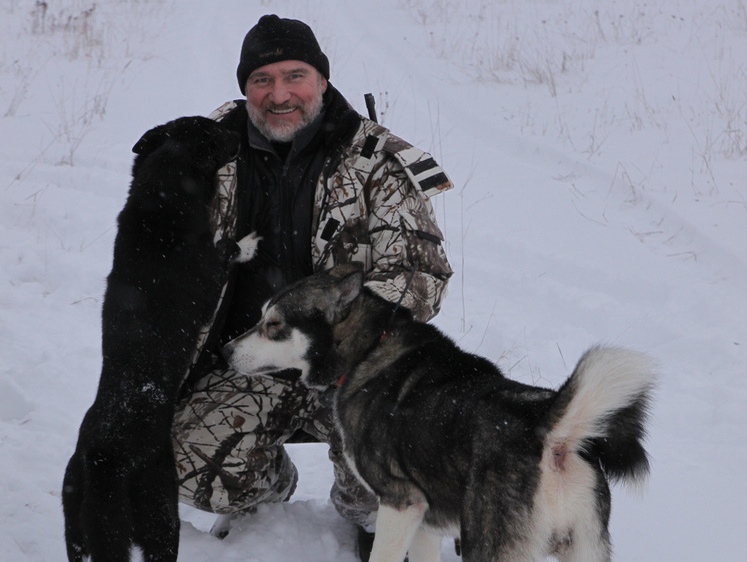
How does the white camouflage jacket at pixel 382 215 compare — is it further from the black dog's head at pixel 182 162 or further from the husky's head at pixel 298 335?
the black dog's head at pixel 182 162

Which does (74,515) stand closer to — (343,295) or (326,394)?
(326,394)

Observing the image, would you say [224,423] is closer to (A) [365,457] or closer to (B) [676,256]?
(A) [365,457]

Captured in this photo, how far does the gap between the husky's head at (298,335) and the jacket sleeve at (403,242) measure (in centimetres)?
23

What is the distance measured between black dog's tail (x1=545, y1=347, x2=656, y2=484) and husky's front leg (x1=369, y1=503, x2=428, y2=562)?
585 mm

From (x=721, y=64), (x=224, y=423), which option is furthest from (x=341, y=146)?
(x=721, y=64)

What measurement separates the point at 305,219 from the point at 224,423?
36.6 inches

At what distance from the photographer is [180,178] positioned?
10.6 ft

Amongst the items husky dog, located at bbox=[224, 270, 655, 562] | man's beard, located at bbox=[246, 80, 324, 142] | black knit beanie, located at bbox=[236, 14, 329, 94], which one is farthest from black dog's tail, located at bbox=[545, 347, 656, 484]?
black knit beanie, located at bbox=[236, 14, 329, 94]

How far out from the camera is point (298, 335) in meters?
2.86

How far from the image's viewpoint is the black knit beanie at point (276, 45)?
334cm

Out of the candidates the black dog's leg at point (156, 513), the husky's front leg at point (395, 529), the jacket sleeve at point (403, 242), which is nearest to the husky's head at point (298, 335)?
the jacket sleeve at point (403, 242)

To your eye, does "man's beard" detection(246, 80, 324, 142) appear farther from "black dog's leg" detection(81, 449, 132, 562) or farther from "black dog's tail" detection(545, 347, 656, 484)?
"black dog's tail" detection(545, 347, 656, 484)

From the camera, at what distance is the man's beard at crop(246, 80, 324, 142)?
330 cm

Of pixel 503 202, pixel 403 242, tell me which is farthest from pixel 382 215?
pixel 503 202
